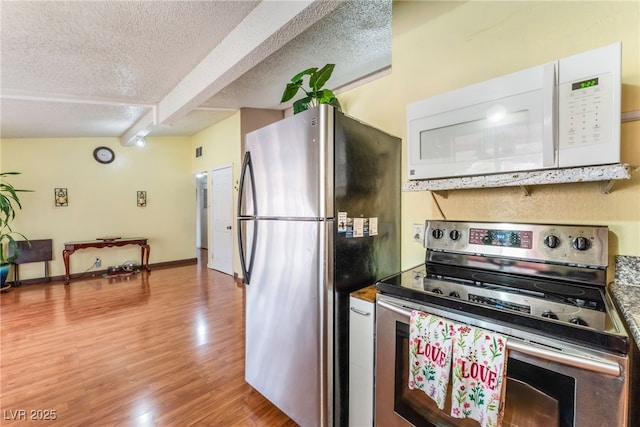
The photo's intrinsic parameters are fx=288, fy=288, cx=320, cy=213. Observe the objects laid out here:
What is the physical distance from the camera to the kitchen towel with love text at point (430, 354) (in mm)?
1054

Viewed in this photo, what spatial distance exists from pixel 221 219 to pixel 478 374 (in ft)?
16.8

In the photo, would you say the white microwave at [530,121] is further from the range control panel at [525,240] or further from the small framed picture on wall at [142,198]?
the small framed picture on wall at [142,198]

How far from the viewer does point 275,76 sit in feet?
10.7

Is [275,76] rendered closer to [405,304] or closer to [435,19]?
[435,19]

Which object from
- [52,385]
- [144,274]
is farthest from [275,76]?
[144,274]

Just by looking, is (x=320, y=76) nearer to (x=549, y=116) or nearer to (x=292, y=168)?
(x=292, y=168)

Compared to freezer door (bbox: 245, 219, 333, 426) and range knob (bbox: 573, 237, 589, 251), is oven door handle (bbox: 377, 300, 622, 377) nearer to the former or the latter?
range knob (bbox: 573, 237, 589, 251)

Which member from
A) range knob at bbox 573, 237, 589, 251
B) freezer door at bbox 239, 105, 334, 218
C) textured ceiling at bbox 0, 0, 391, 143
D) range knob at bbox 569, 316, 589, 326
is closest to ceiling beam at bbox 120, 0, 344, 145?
textured ceiling at bbox 0, 0, 391, 143

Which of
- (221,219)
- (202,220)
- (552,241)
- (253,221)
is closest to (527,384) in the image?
(552,241)

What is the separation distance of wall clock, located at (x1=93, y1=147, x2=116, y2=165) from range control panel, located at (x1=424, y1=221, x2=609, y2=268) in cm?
590

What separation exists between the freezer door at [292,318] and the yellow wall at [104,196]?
493 centimetres

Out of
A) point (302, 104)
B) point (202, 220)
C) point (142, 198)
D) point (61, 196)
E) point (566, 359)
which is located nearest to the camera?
point (566, 359)

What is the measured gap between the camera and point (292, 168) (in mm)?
1518

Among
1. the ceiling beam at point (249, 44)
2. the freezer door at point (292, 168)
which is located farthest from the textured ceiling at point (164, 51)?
the freezer door at point (292, 168)
